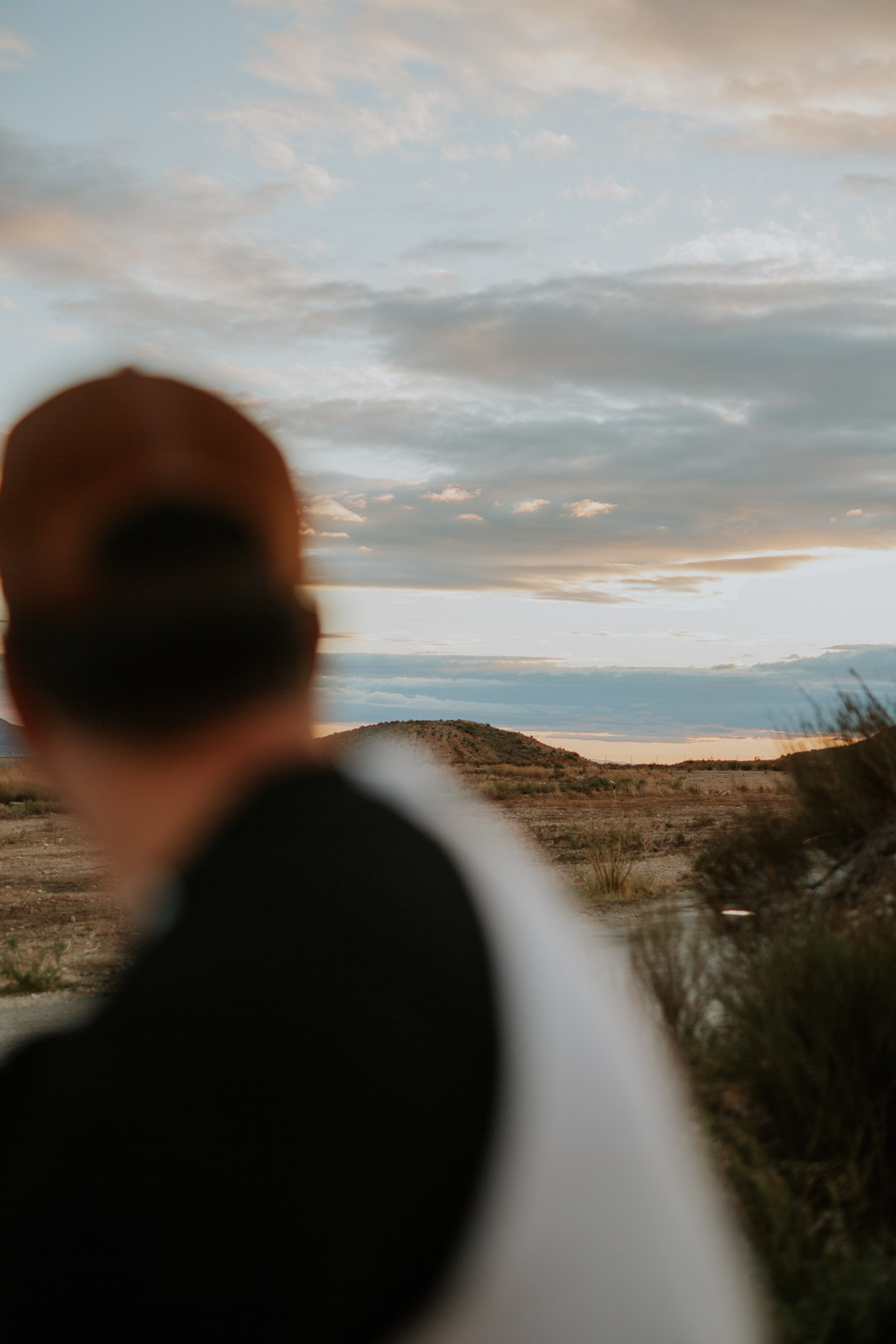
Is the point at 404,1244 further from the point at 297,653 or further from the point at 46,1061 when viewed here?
the point at 297,653

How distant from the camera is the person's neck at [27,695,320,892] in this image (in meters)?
1.07

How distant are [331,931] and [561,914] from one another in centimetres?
41

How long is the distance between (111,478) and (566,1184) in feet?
2.77

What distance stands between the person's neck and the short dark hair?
0.8 inches

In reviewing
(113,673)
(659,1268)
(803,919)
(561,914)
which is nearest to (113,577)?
(113,673)

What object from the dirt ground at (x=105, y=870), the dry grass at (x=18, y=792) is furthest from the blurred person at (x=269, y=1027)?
the dry grass at (x=18, y=792)

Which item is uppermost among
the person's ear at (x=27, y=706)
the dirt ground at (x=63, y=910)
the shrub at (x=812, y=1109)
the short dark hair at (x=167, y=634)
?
the short dark hair at (x=167, y=634)

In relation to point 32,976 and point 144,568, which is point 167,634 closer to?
point 144,568

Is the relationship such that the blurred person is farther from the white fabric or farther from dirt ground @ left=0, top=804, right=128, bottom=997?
dirt ground @ left=0, top=804, right=128, bottom=997

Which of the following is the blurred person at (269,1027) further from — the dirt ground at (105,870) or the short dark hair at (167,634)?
the dirt ground at (105,870)

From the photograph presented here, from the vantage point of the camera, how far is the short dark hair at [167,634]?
3.57 feet

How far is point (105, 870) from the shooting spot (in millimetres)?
1287

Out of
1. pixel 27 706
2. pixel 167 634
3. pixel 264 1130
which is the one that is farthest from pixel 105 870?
pixel 264 1130

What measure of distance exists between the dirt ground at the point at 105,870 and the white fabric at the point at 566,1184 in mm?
582
